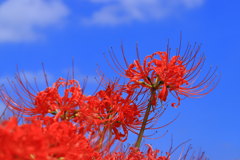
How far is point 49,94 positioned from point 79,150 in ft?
5.62

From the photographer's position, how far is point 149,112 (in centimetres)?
501

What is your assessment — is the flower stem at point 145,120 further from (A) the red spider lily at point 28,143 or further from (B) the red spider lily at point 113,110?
(A) the red spider lily at point 28,143

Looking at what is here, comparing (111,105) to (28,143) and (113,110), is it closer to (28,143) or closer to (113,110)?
(113,110)

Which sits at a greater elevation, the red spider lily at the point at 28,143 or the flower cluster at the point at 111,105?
the flower cluster at the point at 111,105

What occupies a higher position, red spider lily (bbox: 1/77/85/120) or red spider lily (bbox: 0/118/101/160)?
red spider lily (bbox: 1/77/85/120)

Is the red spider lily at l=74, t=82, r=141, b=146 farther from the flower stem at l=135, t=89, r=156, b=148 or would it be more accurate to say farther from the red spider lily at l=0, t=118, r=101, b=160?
the red spider lily at l=0, t=118, r=101, b=160

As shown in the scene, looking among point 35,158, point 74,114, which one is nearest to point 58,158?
point 35,158

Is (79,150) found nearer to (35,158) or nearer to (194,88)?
(35,158)

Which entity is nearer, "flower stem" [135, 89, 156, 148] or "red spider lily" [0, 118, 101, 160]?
"red spider lily" [0, 118, 101, 160]

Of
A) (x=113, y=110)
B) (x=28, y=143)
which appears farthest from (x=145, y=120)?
(x=28, y=143)

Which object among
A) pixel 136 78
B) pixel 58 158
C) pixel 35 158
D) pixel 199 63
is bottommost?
pixel 35 158

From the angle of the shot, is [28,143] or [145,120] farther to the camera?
[145,120]

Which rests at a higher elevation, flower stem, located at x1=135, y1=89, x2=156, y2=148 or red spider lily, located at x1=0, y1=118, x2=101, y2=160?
flower stem, located at x1=135, y1=89, x2=156, y2=148

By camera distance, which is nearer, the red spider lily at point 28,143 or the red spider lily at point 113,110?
the red spider lily at point 28,143
